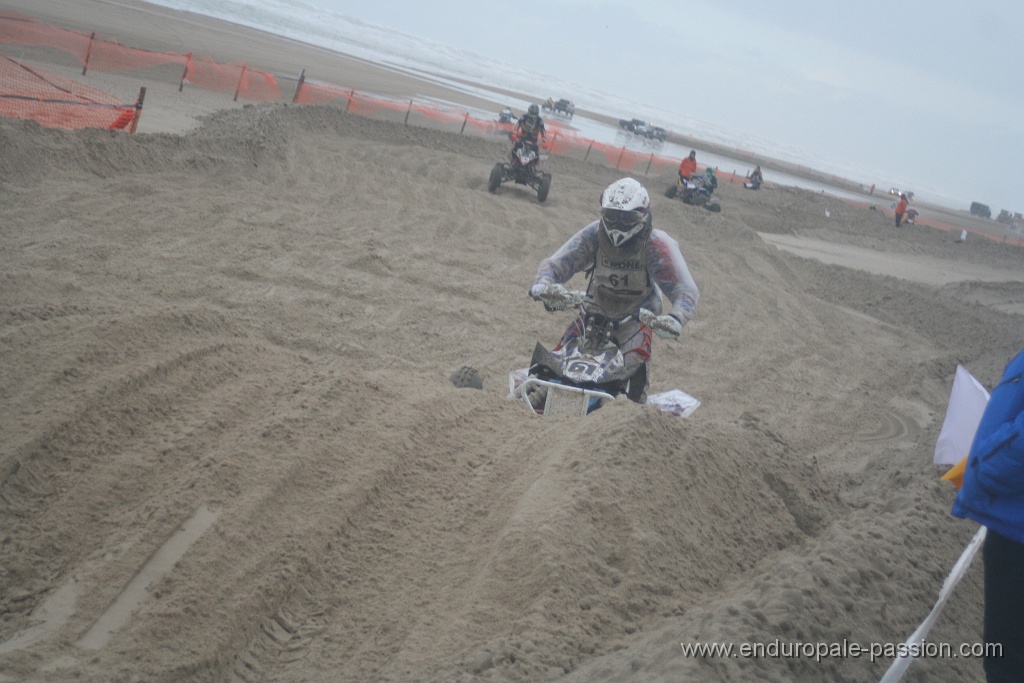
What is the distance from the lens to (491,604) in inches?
141

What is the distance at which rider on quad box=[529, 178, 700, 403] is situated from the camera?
19.7ft

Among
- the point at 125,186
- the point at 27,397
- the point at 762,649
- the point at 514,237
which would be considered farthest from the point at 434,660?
the point at 514,237

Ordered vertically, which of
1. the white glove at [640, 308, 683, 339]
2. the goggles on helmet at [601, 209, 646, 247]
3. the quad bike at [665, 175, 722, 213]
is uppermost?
the quad bike at [665, 175, 722, 213]

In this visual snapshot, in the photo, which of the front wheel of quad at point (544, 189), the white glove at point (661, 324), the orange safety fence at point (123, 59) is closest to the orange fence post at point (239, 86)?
the orange safety fence at point (123, 59)

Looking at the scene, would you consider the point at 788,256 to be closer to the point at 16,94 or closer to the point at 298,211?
the point at 298,211

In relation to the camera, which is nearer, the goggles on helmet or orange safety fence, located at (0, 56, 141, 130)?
the goggles on helmet

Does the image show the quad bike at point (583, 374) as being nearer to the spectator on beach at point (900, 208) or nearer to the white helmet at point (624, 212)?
the white helmet at point (624, 212)

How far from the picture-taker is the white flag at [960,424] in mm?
3635

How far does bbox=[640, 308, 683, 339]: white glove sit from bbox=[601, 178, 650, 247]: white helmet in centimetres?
65

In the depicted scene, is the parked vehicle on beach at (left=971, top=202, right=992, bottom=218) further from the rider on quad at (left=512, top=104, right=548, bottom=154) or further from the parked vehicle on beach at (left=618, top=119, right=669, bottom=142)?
the rider on quad at (left=512, top=104, right=548, bottom=154)

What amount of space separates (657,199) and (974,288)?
8564 millimetres

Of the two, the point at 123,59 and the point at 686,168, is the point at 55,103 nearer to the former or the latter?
the point at 123,59

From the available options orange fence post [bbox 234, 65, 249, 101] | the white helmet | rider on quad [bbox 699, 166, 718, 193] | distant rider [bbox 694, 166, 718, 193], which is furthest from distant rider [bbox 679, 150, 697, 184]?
the white helmet

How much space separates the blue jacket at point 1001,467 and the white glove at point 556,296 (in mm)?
3232
